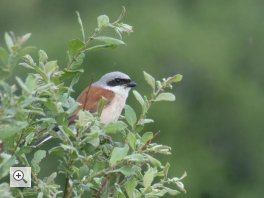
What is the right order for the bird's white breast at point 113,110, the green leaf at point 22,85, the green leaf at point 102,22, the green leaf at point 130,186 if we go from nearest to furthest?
the green leaf at point 22,85, the green leaf at point 130,186, the green leaf at point 102,22, the bird's white breast at point 113,110

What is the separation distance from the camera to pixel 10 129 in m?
3.37

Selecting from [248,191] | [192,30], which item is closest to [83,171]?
[248,191]

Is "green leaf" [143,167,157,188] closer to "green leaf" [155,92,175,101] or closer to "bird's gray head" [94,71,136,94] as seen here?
"green leaf" [155,92,175,101]

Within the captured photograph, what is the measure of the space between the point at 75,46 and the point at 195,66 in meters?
29.8

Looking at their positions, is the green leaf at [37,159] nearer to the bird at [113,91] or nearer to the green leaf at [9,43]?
the green leaf at [9,43]

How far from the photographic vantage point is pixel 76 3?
3956 centimetres

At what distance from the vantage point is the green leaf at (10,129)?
3.35 meters

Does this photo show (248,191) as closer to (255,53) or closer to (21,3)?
(255,53)

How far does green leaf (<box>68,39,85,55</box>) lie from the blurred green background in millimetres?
22714

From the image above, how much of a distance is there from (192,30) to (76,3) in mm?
4386

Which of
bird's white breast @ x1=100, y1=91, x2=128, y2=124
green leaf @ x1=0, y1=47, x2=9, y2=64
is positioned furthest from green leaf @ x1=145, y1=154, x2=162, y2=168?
bird's white breast @ x1=100, y1=91, x2=128, y2=124

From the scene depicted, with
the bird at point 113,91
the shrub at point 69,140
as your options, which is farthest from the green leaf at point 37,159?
the bird at point 113,91

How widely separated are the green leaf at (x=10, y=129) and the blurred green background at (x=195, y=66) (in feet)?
75.8

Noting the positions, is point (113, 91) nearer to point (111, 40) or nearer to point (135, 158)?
point (111, 40)
